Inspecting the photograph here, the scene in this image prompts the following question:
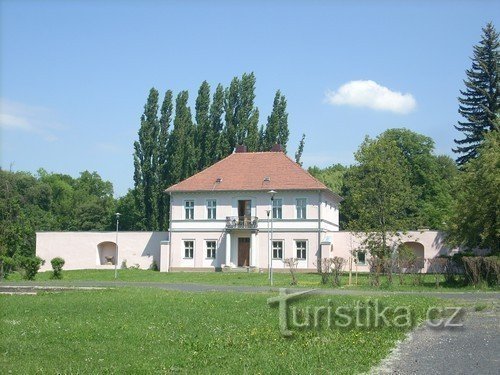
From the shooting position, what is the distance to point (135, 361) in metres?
10.3

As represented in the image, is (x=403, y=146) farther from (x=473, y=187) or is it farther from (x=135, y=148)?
(x=473, y=187)

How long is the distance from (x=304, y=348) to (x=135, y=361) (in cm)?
299

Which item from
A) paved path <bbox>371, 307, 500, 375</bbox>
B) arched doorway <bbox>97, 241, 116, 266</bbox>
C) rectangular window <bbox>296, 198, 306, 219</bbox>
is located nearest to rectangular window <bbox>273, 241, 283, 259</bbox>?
rectangular window <bbox>296, 198, 306, 219</bbox>

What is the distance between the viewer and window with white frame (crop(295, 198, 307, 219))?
53188mm

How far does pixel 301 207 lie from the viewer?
53188 mm

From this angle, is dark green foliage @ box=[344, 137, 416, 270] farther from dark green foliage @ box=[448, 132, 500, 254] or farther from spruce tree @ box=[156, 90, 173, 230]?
spruce tree @ box=[156, 90, 173, 230]

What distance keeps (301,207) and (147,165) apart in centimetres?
1659

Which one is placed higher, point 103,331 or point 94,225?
point 94,225

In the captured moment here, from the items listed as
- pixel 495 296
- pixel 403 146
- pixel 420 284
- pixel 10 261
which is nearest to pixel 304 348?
pixel 495 296

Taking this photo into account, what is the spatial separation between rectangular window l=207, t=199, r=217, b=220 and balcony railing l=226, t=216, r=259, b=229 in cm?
141

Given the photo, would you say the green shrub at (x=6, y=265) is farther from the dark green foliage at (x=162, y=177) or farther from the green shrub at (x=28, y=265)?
the dark green foliage at (x=162, y=177)

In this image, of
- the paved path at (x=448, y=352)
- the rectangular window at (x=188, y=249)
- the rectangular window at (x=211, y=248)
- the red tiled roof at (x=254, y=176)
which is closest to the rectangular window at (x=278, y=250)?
the red tiled roof at (x=254, y=176)

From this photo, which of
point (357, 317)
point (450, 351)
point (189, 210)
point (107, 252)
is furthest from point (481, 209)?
point (107, 252)

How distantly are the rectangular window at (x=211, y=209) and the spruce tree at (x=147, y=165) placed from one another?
868 centimetres
